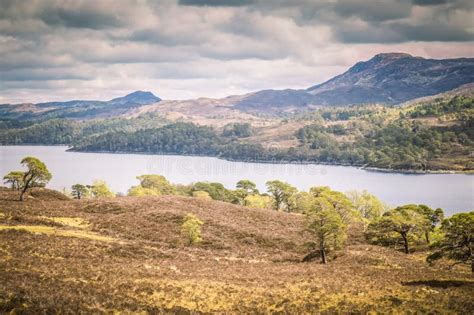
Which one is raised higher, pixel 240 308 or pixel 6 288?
pixel 6 288

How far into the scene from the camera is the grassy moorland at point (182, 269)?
32125 mm

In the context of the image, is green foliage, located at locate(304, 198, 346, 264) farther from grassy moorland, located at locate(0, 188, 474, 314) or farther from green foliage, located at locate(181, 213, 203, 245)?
green foliage, located at locate(181, 213, 203, 245)

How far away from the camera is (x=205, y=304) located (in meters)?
33.6

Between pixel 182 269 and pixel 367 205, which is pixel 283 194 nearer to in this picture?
pixel 367 205

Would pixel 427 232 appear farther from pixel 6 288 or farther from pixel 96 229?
pixel 6 288

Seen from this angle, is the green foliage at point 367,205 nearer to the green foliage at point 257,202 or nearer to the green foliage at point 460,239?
the green foliage at point 257,202

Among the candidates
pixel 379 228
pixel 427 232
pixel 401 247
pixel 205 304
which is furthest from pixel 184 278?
pixel 427 232

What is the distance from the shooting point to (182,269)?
159 feet

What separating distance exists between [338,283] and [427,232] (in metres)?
54.7

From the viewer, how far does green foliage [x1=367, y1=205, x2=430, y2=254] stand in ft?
260

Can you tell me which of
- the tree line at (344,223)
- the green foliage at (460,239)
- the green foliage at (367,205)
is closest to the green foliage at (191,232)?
the tree line at (344,223)

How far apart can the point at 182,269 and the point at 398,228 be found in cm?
4624

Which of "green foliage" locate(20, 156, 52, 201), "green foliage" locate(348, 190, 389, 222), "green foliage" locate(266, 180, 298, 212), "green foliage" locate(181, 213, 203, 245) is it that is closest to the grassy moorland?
"green foliage" locate(181, 213, 203, 245)

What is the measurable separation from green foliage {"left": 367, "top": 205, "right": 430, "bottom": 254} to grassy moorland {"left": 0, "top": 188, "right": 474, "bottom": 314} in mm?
3149
